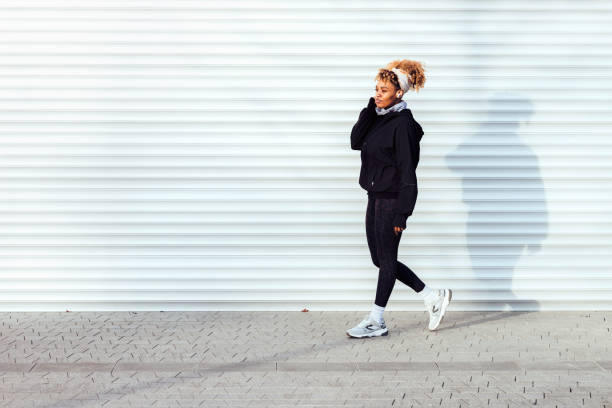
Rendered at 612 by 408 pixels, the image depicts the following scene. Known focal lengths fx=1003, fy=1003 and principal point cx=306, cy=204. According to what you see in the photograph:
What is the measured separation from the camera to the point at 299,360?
6473 millimetres

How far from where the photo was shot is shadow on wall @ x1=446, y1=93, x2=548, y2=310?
26.2 ft

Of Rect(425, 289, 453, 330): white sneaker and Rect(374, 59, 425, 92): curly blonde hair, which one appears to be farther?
Rect(425, 289, 453, 330): white sneaker

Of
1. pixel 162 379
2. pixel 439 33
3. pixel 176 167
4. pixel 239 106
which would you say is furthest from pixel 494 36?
pixel 162 379

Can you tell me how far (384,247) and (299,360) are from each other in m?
1.13

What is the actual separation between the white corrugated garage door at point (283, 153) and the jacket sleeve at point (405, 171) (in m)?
1.09

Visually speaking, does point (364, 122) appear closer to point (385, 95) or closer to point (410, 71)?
point (385, 95)

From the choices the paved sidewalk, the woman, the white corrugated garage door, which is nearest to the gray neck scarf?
the woman

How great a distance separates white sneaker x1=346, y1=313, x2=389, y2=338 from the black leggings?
0.46 ft

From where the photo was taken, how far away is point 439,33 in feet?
26.0

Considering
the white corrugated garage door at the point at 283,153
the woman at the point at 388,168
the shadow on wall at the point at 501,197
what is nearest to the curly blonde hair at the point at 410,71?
the woman at the point at 388,168

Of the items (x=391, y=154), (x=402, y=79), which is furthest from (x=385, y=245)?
(x=402, y=79)

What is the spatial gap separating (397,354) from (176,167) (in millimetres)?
2513

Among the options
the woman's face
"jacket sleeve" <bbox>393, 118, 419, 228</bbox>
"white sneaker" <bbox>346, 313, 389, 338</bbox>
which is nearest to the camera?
"jacket sleeve" <bbox>393, 118, 419, 228</bbox>

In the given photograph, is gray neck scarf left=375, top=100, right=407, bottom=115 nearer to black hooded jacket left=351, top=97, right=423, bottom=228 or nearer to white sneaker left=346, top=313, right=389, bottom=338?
black hooded jacket left=351, top=97, right=423, bottom=228
